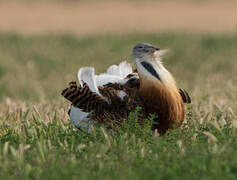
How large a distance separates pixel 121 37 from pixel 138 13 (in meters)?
10.0

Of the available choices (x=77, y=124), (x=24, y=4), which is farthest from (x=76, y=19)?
→ (x=77, y=124)

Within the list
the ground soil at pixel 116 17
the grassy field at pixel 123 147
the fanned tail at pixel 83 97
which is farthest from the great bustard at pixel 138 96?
the ground soil at pixel 116 17

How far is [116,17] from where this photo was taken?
2459 centimetres

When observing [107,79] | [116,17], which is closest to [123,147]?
[107,79]

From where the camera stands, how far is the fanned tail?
489 cm

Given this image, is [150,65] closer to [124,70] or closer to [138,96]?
[138,96]

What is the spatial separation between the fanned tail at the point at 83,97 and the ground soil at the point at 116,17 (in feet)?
44.8

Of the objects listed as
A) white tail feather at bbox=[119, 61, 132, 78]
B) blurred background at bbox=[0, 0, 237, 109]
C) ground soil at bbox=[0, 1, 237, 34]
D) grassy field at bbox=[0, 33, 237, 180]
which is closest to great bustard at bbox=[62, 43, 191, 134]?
grassy field at bbox=[0, 33, 237, 180]

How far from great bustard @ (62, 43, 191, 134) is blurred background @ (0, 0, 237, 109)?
7.36 ft

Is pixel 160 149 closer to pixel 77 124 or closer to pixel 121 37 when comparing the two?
pixel 77 124

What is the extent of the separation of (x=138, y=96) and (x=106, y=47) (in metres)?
10.7

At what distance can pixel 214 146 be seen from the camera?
12.8 ft

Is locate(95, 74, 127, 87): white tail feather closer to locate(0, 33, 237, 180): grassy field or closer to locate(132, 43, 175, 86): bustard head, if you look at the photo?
locate(132, 43, 175, 86): bustard head

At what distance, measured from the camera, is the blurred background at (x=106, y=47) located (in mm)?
11234
